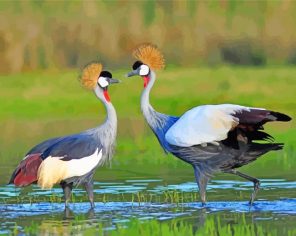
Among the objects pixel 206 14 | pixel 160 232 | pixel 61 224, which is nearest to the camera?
pixel 160 232

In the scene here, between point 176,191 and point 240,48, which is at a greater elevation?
point 240,48

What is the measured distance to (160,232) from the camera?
9.66 metres

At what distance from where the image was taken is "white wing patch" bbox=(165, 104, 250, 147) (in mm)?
11484

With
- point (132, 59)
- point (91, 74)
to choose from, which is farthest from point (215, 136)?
point (132, 59)

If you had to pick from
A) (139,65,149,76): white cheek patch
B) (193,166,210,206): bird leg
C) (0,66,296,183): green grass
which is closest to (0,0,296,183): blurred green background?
(0,66,296,183): green grass

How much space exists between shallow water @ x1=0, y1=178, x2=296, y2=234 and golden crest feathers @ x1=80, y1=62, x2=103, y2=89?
1.15 metres

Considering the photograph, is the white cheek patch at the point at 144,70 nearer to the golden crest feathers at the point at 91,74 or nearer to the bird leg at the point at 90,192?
the golden crest feathers at the point at 91,74

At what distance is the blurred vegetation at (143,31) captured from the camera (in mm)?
26641

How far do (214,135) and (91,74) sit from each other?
1.60 metres

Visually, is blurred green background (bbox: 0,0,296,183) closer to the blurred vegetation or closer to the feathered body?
the blurred vegetation

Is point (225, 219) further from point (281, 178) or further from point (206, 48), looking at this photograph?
point (206, 48)

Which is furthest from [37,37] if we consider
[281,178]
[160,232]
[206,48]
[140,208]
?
[160,232]

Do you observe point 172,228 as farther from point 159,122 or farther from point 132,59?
point 132,59

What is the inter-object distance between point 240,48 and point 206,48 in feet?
2.64
